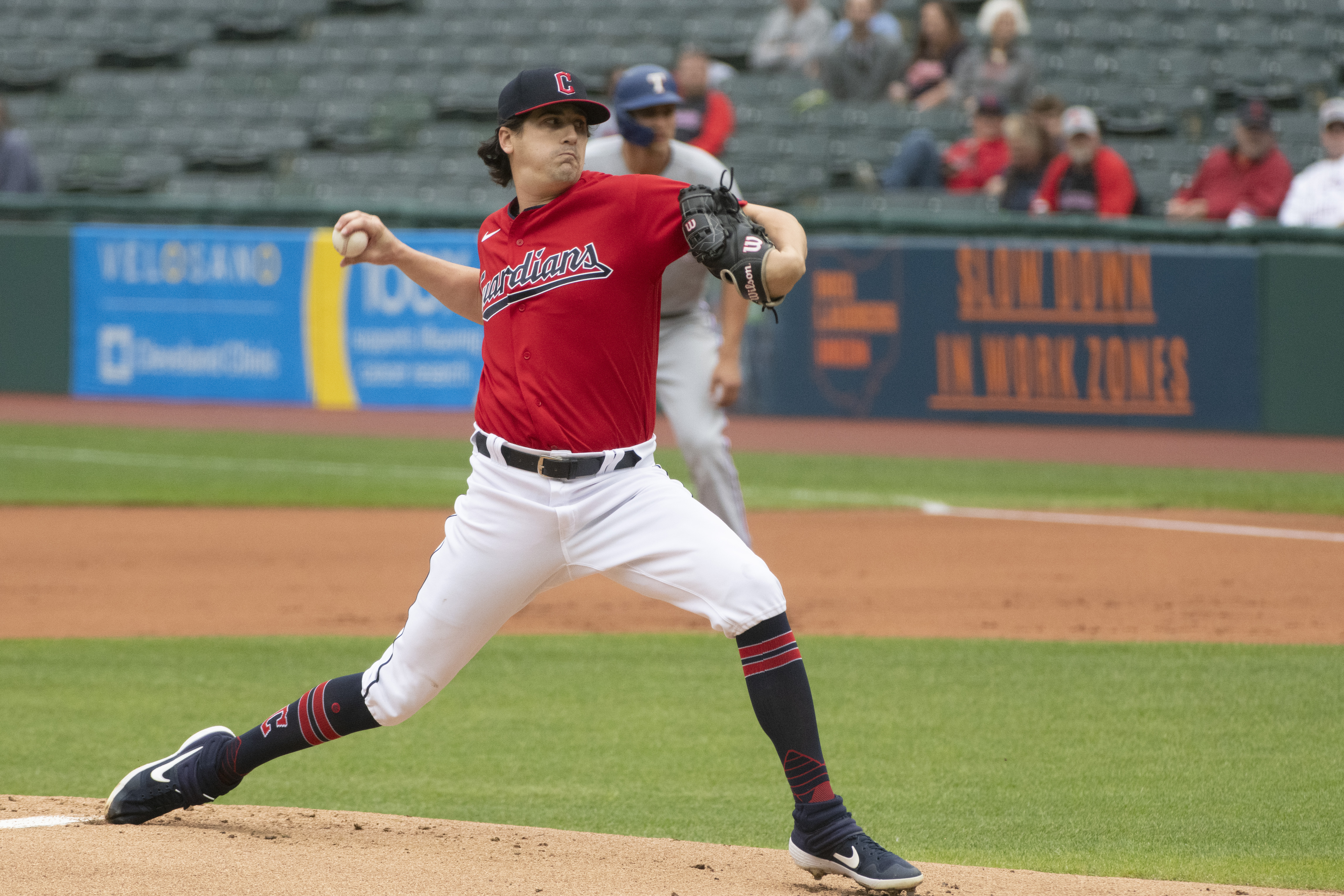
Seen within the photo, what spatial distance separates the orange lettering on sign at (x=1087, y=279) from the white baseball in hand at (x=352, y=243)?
9.64 meters

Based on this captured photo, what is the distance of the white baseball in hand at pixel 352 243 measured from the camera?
389 centimetres

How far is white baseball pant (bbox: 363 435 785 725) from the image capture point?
11.8 ft

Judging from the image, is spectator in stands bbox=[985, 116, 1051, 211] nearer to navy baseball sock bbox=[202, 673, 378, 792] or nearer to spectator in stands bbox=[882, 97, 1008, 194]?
spectator in stands bbox=[882, 97, 1008, 194]

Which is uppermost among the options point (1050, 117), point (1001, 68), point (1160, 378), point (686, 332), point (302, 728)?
point (1001, 68)

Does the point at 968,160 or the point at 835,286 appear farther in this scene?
the point at 968,160

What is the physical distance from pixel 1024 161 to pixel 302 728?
35.2 ft

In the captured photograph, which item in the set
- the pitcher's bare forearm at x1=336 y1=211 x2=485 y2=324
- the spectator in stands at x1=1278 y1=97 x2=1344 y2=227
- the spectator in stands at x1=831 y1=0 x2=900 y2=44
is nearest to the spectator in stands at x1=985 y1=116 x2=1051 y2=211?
the spectator in stands at x1=1278 y1=97 x2=1344 y2=227

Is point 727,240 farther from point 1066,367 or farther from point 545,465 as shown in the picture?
point 1066,367

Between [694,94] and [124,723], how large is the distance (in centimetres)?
1004

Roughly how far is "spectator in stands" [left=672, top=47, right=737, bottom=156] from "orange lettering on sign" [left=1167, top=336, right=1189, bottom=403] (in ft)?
14.6

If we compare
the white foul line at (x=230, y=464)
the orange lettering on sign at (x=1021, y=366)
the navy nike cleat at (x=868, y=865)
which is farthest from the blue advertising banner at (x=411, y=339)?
the navy nike cleat at (x=868, y=865)

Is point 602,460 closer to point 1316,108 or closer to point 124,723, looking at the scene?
point 124,723

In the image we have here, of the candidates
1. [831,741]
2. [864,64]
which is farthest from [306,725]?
[864,64]

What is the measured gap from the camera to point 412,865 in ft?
12.2
